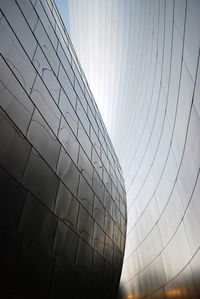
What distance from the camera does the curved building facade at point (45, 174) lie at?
6133 millimetres

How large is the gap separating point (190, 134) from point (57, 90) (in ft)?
16.9

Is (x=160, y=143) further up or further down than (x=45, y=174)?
further up

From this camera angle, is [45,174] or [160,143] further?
[160,143]

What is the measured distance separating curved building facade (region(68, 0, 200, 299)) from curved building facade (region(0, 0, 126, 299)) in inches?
130

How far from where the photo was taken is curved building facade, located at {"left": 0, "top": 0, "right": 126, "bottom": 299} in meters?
6.13

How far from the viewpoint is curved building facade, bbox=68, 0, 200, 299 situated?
8.95 metres

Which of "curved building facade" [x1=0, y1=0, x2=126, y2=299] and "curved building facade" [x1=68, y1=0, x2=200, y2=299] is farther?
"curved building facade" [x1=68, y1=0, x2=200, y2=299]

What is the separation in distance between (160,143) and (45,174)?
25.0 ft

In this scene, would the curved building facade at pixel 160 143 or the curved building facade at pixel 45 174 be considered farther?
the curved building facade at pixel 160 143

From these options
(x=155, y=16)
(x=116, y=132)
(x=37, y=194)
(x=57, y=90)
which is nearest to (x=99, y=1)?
(x=116, y=132)

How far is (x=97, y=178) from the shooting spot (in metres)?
13.1

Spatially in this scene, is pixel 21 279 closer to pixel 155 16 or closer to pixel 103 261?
pixel 103 261

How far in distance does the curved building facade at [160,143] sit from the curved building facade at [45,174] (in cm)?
329

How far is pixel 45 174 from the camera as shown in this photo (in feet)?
25.1
